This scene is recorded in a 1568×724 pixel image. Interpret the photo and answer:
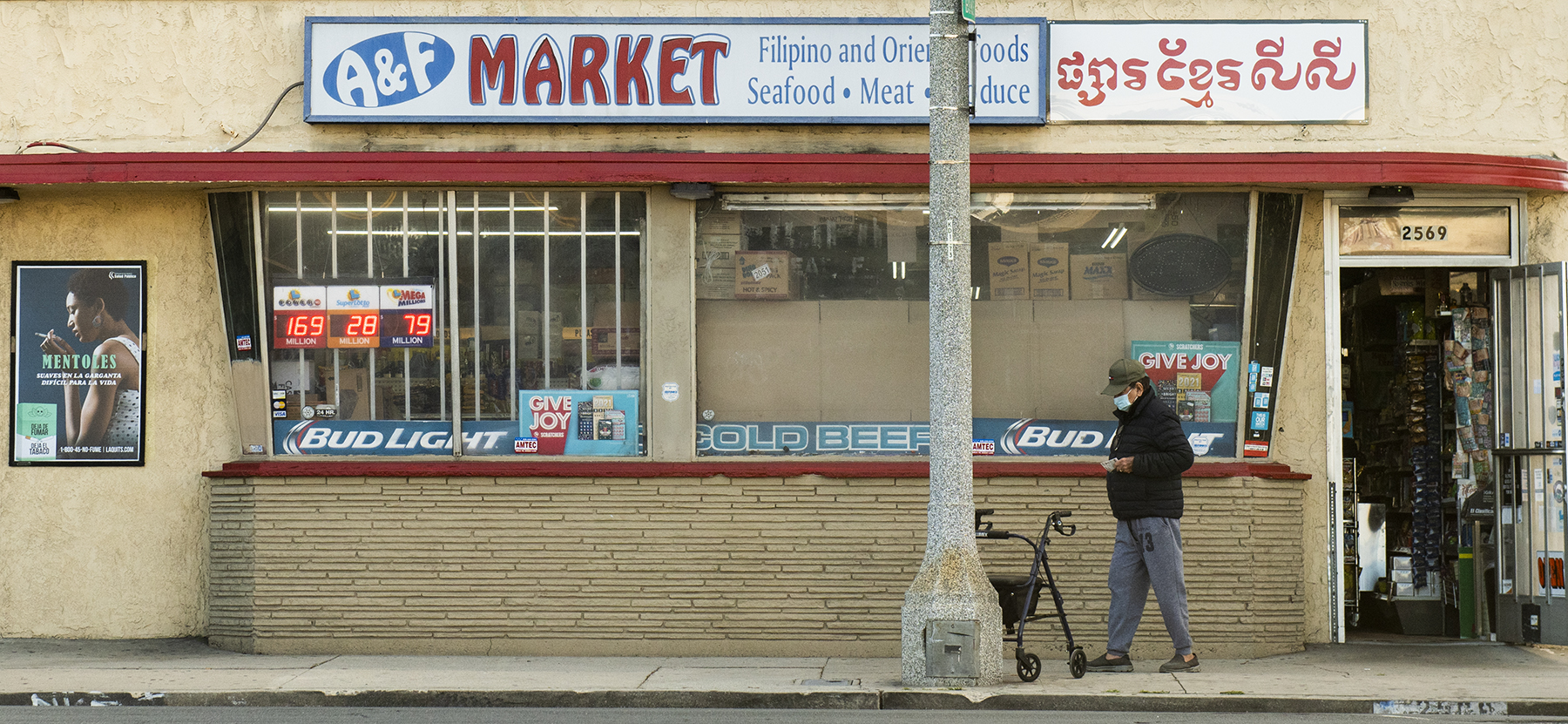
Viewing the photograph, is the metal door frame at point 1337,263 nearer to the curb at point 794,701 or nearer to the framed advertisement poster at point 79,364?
the curb at point 794,701

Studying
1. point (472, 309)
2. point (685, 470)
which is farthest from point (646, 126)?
point (685, 470)

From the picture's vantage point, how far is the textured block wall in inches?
375

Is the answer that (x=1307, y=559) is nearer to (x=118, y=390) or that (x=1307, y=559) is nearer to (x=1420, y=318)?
(x=1420, y=318)

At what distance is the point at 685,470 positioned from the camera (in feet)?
31.3

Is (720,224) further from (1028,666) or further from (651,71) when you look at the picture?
(1028,666)

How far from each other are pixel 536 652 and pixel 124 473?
3253 millimetres

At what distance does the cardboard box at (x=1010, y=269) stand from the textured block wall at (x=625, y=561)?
132 centimetres

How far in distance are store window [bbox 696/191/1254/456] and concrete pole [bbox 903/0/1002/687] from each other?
1567mm

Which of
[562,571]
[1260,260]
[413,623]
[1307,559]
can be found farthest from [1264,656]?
[413,623]

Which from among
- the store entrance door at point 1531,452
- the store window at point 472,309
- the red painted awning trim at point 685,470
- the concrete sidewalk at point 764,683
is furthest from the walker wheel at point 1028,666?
the store entrance door at point 1531,452

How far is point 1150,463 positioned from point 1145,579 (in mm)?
802

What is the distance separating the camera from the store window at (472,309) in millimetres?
9781

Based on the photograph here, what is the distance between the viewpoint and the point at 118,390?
32.8 feet

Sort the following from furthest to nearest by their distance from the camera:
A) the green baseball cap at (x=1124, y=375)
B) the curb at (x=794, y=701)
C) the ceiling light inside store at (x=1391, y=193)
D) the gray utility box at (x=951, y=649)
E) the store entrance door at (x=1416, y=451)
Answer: the store entrance door at (x=1416, y=451), the ceiling light inside store at (x=1391, y=193), the green baseball cap at (x=1124, y=375), the gray utility box at (x=951, y=649), the curb at (x=794, y=701)
